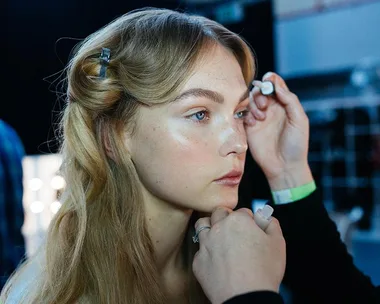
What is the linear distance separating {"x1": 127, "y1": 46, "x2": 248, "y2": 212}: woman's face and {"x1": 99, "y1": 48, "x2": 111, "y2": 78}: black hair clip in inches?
5.0

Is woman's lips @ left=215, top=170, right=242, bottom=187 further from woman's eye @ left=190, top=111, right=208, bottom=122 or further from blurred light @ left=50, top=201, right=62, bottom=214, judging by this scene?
blurred light @ left=50, top=201, right=62, bottom=214

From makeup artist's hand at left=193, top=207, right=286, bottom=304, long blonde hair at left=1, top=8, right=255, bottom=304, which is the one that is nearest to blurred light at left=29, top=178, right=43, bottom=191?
long blonde hair at left=1, top=8, right=255, bottom=304

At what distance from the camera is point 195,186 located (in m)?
1.12

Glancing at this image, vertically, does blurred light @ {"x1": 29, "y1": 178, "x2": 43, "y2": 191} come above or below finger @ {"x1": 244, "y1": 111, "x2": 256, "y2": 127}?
below

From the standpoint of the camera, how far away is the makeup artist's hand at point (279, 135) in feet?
4.58

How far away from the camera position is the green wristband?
1.35 m

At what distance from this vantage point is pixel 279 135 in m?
1.46

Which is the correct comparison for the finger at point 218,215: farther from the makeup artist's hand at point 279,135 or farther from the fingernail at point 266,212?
the makeup artist's hand at point 279,135

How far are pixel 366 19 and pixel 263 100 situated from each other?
5338 millimetres

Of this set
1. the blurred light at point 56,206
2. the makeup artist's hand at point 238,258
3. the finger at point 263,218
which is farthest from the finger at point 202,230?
the blurred light at point 56,206

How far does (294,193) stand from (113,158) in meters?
0.52

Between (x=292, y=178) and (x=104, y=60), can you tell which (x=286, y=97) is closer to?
(x=292, y=178)

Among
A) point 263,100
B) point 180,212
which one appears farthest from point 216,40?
point 180,212

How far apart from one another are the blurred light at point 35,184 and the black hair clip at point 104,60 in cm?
156
